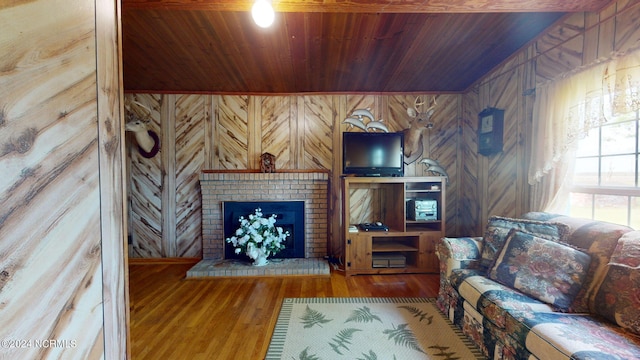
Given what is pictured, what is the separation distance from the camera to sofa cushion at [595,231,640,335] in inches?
53.5

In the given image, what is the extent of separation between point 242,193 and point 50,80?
10.6 feet

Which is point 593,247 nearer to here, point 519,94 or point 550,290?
point 550,290

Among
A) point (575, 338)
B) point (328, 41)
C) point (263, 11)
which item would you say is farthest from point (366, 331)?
point (328, 41)

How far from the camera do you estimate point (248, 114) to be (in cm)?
382

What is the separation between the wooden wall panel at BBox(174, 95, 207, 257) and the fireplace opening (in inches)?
18.7

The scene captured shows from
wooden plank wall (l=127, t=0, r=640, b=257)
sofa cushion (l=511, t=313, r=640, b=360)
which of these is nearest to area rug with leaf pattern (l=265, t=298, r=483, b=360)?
sofa cushion (l=511, t=313, r=640, b=360)

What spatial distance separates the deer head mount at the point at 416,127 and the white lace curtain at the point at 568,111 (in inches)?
47.5

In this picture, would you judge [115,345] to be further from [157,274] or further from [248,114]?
[248,114]

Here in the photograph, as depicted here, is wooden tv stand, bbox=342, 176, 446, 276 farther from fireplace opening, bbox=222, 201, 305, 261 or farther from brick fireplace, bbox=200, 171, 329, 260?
fireplace opening, bbox=222, 201, 305, 261

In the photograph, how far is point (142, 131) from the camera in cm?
358

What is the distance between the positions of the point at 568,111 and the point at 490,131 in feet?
3.31

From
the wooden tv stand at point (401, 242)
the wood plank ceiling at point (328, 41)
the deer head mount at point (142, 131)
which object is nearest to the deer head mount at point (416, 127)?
the wood plank ceiling at point (328, 41)

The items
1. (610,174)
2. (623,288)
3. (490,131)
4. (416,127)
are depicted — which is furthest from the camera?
(416,127)

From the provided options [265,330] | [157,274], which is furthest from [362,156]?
[157,274]
